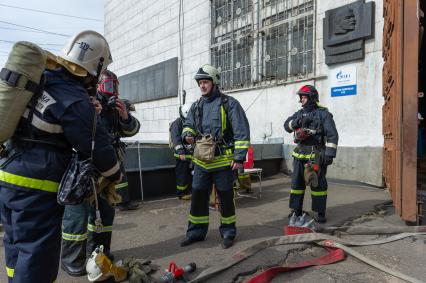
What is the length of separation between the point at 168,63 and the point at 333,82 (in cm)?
796

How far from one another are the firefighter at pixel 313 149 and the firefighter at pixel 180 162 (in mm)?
2173

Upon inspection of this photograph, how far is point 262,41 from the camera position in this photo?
10031 mm

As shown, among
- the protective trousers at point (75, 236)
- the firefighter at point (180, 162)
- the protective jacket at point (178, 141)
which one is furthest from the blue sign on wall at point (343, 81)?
the protective trousers at point (75, 236)

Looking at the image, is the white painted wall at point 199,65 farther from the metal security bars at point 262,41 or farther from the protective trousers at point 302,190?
the protective trousers at point 302,190

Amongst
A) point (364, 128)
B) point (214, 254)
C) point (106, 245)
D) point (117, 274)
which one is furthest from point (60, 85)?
point (364, 128)

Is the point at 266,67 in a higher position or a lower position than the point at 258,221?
higher

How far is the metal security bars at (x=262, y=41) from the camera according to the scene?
350 inches

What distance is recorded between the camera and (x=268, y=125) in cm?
979

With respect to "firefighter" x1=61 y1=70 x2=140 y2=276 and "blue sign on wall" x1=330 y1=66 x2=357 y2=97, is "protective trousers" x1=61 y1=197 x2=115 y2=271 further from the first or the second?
"blue sign on wall" x1=330 y1=66 x2=357 y2=97

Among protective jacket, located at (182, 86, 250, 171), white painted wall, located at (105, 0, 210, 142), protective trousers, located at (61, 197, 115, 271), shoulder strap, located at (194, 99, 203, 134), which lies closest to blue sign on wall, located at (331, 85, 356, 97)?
protective jacket, located at (182, 86, 250, 171)

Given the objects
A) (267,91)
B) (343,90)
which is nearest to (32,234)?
(343,90)

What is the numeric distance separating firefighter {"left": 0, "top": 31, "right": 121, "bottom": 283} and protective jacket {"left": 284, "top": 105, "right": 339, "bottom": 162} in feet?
11.1

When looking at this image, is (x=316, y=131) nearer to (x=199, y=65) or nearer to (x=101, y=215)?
(x=101, y=215)

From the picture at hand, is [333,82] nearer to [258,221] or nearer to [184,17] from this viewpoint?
[258,221]
